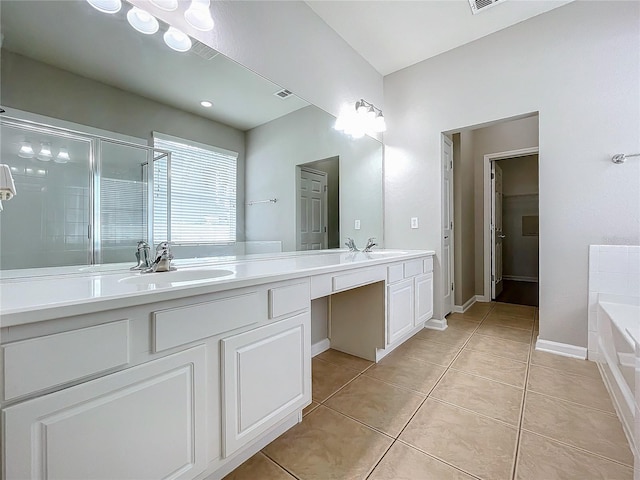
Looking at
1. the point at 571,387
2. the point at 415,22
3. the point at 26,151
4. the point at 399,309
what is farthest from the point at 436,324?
the point at 26,151

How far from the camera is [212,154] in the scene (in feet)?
5.34

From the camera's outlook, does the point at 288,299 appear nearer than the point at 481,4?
Yes

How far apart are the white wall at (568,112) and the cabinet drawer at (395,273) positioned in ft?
2.70

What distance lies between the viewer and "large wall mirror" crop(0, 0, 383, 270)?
1.03 metres

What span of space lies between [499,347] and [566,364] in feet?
1.38

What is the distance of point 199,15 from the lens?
4.78 feet

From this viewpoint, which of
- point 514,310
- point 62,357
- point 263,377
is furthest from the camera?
point 514,310

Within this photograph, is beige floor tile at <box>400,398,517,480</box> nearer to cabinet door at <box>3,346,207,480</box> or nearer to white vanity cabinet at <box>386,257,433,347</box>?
white vanity cabinet at <box>386,257,433,347</box>

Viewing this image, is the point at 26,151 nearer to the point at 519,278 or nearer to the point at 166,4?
the point at 166,4

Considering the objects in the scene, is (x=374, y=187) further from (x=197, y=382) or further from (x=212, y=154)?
(x=197, y=382)

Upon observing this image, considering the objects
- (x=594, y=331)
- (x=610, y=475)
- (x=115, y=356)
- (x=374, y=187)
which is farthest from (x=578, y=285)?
(x=115, y=356)

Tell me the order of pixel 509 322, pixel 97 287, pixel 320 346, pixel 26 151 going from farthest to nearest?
pixel 509 322, pixel 320 346, pixel 26 151, pixel 97 287

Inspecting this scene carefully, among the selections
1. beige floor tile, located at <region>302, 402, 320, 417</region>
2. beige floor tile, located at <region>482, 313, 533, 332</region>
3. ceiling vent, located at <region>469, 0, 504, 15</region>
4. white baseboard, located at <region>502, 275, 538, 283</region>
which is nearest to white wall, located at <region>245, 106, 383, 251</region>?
beige floor tile, located at <region>302, 402, 320, 417</region>

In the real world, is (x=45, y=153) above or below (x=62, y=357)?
above
